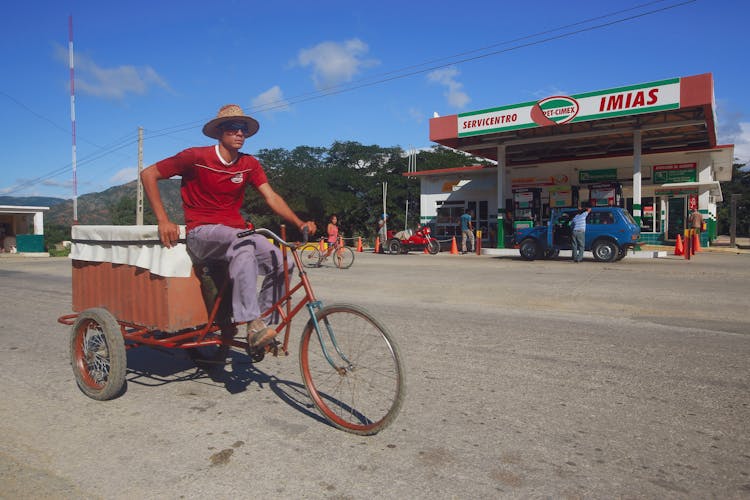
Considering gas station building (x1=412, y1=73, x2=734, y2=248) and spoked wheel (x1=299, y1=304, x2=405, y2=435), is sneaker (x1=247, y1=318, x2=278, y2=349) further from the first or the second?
gas station building (x1=412, y1=73, x2=734, y2=248)

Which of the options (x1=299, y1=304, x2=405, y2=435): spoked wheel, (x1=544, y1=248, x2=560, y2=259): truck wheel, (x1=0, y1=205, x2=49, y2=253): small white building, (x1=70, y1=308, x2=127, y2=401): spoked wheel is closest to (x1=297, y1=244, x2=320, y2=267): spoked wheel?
(x1=544, y1=248, x2=560, y2=259): truck wheel

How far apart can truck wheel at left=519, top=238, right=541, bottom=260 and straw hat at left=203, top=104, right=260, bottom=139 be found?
16183mm

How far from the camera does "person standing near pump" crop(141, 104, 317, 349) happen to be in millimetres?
3545

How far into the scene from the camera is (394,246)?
2562 centimetres

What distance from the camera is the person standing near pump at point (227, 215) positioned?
3545 mm

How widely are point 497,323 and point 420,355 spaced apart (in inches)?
82.0

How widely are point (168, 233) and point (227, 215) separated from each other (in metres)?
0.48

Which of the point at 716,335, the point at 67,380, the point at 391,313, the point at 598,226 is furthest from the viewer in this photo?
the point at 598,226

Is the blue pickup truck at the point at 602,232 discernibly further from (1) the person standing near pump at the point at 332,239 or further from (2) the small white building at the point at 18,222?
(2) the small white building at the point at 18,222

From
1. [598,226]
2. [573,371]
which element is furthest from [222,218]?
[598,226]

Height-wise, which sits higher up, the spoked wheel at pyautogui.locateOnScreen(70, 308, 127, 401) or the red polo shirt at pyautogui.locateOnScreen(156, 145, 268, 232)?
the red polo shirt at pyautogui.locateOnScreen(156, 145, 268, 232)

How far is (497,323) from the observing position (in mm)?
6840

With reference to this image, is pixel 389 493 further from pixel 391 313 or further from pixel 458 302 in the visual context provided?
pixel 458 302

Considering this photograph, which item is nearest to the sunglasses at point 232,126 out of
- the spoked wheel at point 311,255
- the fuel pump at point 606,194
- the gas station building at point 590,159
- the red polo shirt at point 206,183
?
the red polo shirt at point 206,183
